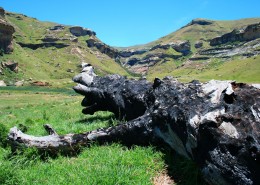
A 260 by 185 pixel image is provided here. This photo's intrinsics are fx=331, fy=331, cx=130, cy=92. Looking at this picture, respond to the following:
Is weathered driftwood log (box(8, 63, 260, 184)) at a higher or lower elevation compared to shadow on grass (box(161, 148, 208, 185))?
higher

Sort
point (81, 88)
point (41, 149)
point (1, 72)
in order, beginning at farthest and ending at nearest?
point (1, 72)
point (81, 88)
point (41, 149)

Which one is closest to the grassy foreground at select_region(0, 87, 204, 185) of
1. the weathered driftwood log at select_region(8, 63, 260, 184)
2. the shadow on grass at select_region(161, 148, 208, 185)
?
the shadow on grass at select_region(161, 148, 208, 185)

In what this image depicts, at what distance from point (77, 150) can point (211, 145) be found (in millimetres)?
4236

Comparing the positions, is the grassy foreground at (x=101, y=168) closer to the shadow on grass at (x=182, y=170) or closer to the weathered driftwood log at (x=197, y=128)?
the shadow on grass at (x=182, y=170)

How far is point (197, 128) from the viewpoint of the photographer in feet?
21.0

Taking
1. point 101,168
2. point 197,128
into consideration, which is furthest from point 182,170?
point 101,168

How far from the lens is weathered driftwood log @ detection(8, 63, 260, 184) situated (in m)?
5.53

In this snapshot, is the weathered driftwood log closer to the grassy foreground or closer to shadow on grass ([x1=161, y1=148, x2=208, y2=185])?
shadow on grass ([x1=161, y1=148, x2=208, y2=185])

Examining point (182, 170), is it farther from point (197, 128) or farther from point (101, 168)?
point (101, 168)

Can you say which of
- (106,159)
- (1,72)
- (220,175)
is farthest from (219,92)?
(1,72)

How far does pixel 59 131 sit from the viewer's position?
470 inches

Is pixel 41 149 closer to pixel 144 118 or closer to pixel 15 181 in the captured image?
pixel 15 181

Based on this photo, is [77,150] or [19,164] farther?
[77,150]

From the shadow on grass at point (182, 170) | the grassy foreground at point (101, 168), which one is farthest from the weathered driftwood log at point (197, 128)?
the grassy foreground at point (101, 168)
